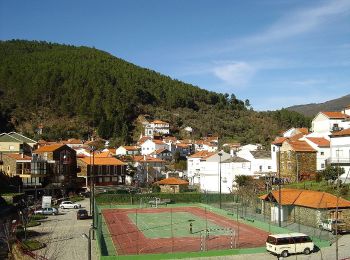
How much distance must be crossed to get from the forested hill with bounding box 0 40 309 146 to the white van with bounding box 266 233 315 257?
98211 mm

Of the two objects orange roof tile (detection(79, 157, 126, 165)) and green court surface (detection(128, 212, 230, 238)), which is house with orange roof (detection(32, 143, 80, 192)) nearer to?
orange roof tile (detection(79, 157, 126, 165))

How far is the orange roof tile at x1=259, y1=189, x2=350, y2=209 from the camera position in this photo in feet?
110

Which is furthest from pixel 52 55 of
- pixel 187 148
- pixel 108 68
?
pixel 187 148

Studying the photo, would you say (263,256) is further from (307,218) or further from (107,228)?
(107,228)

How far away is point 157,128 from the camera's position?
138875mm

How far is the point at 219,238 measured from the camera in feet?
102

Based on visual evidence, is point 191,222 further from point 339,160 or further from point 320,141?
point 320,141

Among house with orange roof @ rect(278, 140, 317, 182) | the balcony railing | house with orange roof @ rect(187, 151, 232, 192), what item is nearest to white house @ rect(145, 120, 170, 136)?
house with orange roof @ rect(187, 151, 232, 192)

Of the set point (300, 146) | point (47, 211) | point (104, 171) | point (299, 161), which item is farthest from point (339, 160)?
point (104, 171)

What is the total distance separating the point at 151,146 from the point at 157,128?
92.1 ft

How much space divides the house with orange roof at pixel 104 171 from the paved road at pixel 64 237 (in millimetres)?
23266

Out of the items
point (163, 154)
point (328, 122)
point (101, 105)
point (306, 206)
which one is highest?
point (101, 105)

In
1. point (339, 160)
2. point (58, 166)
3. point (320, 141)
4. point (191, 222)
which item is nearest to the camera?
point (191, 222)

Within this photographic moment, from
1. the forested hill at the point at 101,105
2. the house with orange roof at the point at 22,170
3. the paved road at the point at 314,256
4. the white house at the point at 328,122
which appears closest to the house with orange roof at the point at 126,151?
the forested hill at the point at 101,105
